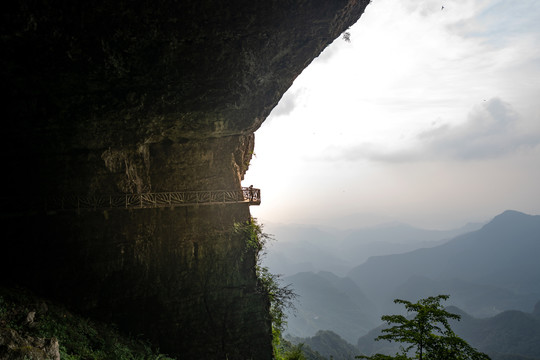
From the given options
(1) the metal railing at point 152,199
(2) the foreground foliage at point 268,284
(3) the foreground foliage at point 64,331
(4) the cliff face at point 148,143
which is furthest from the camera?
(2) the foreground foliage at point 268,284

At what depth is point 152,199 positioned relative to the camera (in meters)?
11.4

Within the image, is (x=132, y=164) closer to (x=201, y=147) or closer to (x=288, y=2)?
(x=201, y=147)

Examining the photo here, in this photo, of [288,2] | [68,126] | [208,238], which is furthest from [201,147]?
[288,2]

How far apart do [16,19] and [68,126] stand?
3.69 metres

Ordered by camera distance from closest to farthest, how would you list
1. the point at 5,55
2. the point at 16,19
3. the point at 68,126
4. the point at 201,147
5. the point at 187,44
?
1. the point at 16,19
2. the point at 5,55
3. the point at 187,44
4. the point at 68,126
5. the point at 201,147

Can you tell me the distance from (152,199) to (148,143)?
2.35 meters

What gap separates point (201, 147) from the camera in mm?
12156

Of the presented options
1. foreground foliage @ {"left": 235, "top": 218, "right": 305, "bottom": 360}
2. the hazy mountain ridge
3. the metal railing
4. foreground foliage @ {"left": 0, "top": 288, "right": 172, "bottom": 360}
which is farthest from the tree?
the hazy mountain ridge

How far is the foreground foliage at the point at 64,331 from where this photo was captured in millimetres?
7195

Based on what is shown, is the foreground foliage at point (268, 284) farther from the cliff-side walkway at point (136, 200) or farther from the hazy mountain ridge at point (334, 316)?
the hazy mountain ridge at point (334, 316)

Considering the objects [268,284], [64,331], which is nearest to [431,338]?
[268,284]

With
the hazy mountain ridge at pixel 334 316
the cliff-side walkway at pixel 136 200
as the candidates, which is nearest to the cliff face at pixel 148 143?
the cliff-side walkway at pixel 136 200

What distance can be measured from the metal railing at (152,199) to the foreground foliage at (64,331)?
324 centimetres

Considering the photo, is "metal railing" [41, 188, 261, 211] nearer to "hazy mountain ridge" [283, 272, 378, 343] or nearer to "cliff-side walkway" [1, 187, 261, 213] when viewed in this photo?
"cliff-side walkway" [1, 187, 261, 213]
